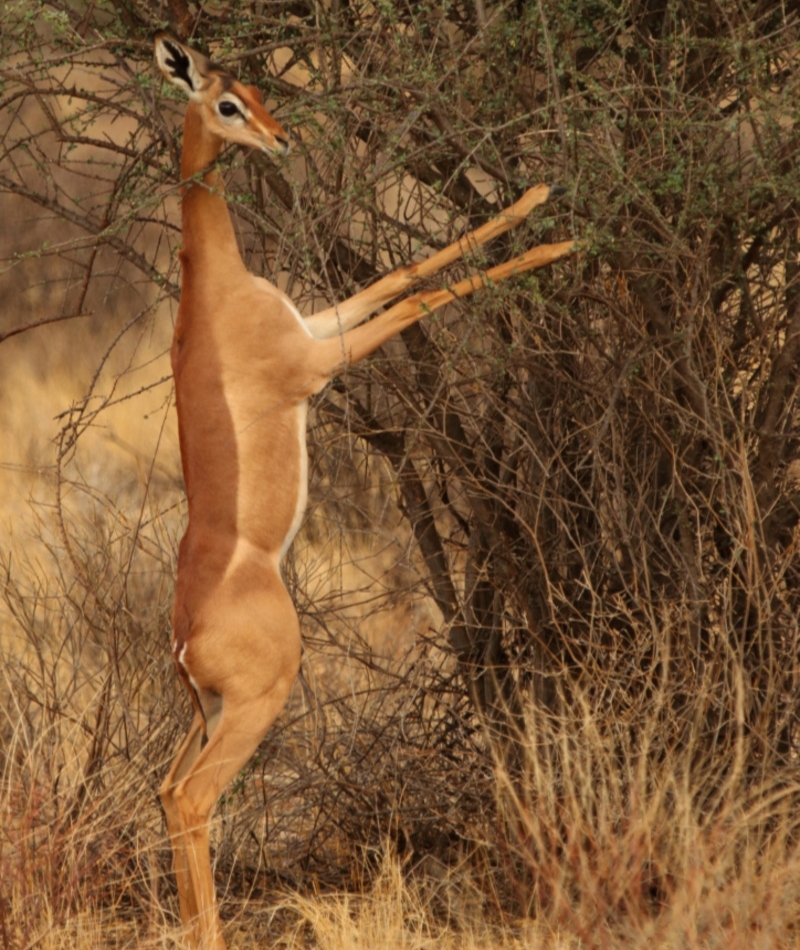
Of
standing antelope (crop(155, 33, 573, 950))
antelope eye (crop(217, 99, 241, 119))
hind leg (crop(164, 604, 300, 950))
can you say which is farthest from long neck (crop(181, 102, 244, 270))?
hind leg (crop(164, 604, 300, 950))

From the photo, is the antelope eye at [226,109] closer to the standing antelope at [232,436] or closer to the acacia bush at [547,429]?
the standing antelope at [232,436]

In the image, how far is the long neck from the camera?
14.9 ft

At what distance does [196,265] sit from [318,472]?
7.03 ft

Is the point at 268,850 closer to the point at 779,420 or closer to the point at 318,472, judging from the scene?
the point at 318,472

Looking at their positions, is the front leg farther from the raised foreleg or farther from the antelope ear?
the antelope ear

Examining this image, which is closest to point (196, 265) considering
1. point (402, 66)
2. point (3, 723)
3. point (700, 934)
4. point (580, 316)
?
point (402, 66)

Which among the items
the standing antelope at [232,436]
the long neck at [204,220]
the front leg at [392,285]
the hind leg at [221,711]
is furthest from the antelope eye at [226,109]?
the hind leg at [221,711]

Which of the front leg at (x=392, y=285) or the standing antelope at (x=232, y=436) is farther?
the front leg at (x=392, y=285)

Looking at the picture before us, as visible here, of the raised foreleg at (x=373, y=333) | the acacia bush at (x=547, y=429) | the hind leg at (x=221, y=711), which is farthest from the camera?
the raised foreleg at (x=373, y=333)

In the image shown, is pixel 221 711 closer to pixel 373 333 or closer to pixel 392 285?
pixel 373 333

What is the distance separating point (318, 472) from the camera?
6559 millimetres

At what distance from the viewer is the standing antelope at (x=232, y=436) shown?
423cm

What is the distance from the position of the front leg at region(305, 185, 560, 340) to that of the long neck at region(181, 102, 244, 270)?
333 millimetres

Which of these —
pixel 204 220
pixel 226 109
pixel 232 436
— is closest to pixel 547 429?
pixel 232 436
